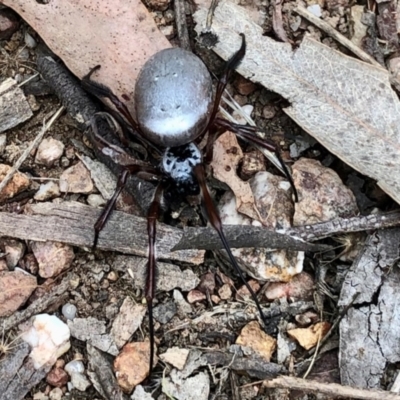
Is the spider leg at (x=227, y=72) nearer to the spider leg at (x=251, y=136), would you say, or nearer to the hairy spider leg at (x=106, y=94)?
the spider leg at (x=251, y=136)

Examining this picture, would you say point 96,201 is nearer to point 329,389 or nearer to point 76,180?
point 76,180

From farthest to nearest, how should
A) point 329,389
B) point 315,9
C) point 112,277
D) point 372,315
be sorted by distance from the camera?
point 315,9 → point 112,277 → point 372,315 → point 329,389

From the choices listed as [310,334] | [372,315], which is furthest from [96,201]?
[372,315]

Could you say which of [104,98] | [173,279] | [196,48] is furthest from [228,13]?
[173,279]

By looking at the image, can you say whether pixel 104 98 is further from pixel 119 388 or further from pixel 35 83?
pixel 119 388

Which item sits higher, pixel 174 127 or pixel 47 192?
pixel 174 127

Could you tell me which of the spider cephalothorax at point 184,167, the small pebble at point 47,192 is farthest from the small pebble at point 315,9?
the small pebble at point 47,192
